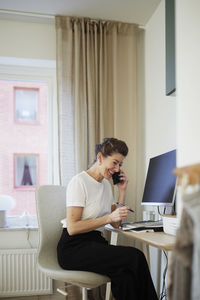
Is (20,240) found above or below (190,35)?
below

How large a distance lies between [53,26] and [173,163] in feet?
5.42

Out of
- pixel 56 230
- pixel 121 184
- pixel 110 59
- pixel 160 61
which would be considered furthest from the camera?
pixel 110 59

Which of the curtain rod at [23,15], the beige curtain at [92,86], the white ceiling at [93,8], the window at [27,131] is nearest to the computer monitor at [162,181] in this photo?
the beige curtain at [92,86]

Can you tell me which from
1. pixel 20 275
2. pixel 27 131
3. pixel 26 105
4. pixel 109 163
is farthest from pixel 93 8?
pixel 20 275

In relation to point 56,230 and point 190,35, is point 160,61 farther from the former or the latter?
point 56,230

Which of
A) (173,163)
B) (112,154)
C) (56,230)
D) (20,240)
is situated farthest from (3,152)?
(173,163)

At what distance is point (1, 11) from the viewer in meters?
2.93

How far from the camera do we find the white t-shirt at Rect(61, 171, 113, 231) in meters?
2.14

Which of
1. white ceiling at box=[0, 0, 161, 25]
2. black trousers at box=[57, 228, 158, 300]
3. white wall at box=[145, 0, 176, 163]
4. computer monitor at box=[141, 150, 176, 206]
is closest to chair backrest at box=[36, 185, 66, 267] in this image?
black trousers at box=[57, 228, 158, 300]

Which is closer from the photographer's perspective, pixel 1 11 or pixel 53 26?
pixel 1 11

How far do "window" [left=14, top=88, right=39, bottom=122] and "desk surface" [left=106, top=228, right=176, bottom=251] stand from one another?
5.59ft

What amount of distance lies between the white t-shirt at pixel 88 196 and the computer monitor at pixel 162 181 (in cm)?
33

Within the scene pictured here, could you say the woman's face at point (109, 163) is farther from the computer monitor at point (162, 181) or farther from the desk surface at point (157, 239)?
the desk surface at point (157, 239)

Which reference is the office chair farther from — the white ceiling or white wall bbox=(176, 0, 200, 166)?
the white ceiling
